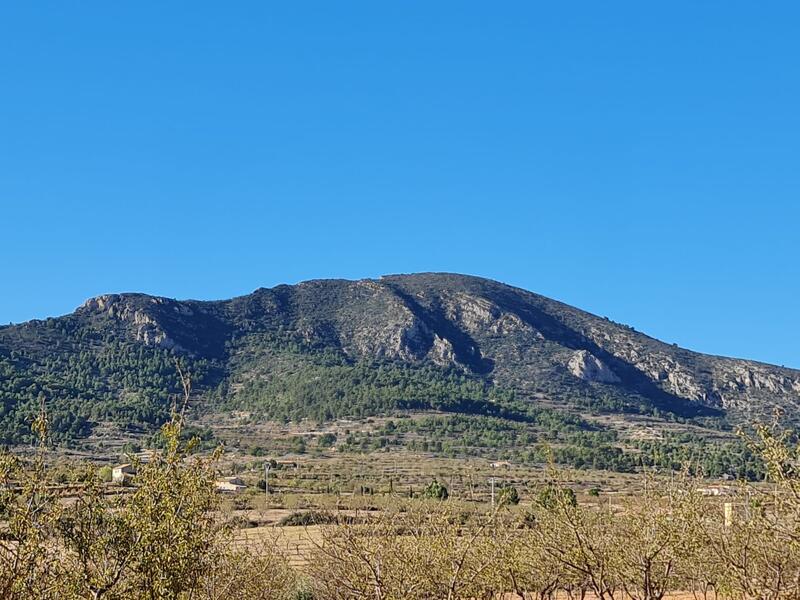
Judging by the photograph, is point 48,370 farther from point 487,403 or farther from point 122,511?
point 122,511

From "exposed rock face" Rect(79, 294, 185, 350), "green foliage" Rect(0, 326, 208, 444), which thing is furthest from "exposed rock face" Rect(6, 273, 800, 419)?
"green foliage" Rect(0, 326, 208, 444)

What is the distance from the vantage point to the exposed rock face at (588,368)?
146 meters

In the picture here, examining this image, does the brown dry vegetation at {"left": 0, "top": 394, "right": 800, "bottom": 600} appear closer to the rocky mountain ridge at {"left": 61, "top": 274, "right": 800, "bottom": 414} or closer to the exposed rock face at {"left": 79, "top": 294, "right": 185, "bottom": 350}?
the rocky mountain ridge at {"left": 61, "top": 274, "right": 800, "bottom": 414}

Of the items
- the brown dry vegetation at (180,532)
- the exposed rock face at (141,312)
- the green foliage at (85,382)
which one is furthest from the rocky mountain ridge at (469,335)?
the brown dry vegetation at (180,532)

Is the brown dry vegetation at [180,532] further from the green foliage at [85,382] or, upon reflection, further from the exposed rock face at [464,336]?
the exposed rock face at [464,336]

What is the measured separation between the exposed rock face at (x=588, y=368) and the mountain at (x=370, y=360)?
0.90 ft

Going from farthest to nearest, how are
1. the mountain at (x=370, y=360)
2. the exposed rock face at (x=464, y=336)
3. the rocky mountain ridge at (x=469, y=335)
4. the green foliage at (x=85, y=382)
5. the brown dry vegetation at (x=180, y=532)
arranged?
1. the rocky mountain ridge at (x=469, y=335)
2. the exposed rock face at (x=464, y=336)
3. the mountain at (x=370, y=360)
4. the green foliage at (x=85, y=382)
5. the brown dry vegetation at (x=180, y=532)

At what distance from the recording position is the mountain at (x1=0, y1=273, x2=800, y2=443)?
12644cm

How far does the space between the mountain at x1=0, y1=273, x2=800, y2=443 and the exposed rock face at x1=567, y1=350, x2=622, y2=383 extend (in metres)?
0.27

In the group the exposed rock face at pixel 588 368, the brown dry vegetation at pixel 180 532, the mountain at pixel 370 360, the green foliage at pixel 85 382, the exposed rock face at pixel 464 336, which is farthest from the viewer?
the exposed rock face at pixel 588 368

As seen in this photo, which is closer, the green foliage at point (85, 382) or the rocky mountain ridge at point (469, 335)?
the green foliage at point (85, 382)

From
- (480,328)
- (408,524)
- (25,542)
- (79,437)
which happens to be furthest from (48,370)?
(25,542)

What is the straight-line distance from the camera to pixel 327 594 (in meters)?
28.6

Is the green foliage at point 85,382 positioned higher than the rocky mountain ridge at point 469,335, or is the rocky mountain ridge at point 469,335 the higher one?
the rocky mountain ridge at point 469,335
